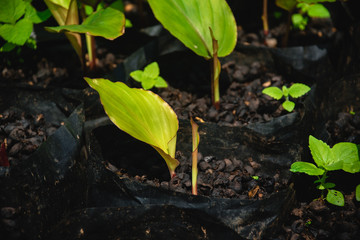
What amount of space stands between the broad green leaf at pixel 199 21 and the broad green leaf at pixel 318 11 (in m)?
0.49

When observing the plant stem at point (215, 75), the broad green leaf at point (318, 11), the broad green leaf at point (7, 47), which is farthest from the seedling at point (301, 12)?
the broad green leaf at point (7, 47)

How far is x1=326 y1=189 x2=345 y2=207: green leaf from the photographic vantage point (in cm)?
114

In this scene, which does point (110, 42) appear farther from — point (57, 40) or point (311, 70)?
point (311, 70)

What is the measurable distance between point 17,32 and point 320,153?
101cm

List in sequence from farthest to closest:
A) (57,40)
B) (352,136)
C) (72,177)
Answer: (57,40)
(352,136)
(72,177)

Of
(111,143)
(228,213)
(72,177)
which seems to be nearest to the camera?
(228,213)

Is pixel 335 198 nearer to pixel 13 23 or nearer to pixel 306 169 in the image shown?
pixel 306 169

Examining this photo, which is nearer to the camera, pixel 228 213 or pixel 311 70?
pixel 228 213

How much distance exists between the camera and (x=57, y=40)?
170 cm

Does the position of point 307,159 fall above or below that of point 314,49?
below

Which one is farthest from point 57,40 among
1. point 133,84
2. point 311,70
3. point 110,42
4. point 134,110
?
point 311,70

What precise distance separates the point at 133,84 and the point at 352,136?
772 millimetres

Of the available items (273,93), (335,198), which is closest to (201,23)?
(273,93)

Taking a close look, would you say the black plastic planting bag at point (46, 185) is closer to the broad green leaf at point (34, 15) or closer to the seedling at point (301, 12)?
the broad green leaf at point (34, 15)
